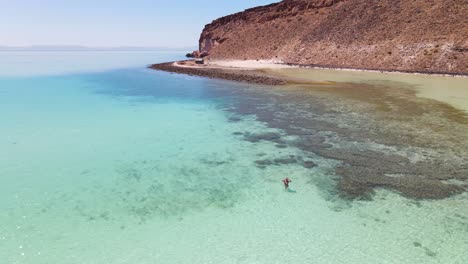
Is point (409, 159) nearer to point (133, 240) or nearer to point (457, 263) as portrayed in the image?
point (457, 263)

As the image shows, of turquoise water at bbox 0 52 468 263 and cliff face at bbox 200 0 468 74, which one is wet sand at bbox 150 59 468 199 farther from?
cliff face at bbox 200 0 468 74

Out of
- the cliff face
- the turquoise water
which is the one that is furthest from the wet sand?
the cliff face

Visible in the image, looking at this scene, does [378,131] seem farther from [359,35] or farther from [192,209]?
[359,35]

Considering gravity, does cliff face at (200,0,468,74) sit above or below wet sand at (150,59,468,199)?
above

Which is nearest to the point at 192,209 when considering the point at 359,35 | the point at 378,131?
the point at 378,131

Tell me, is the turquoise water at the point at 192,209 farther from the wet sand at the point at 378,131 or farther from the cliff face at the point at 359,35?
the cliff face at the point at 359,35

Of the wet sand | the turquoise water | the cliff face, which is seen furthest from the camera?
the cliff face

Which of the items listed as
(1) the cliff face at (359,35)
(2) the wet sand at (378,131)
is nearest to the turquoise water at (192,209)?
(2) the wet sand at (378,131)
